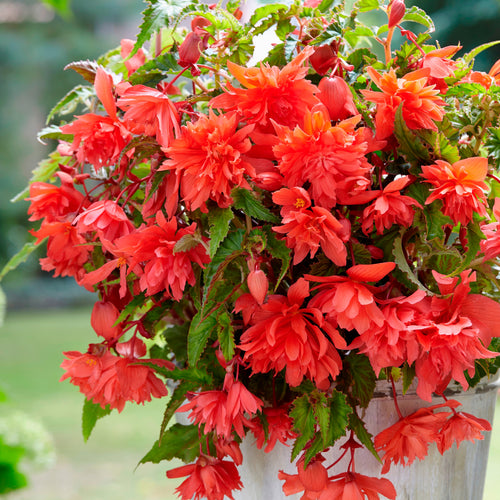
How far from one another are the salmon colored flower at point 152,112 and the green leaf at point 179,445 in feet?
0.80

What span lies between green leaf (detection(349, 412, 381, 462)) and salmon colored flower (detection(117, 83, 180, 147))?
23cm

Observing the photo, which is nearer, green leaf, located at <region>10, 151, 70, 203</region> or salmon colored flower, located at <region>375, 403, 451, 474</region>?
salmon colored flower, located at <region>375, 403, 451, 474</region>

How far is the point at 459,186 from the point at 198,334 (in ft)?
0.67

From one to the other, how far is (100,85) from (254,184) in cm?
14

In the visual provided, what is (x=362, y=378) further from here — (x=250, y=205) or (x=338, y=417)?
(x=250, y=205)

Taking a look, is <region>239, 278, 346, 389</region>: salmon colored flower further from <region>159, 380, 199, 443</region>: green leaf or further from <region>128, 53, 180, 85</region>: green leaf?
<region>128, 53, 180, 85</region>: green leaf

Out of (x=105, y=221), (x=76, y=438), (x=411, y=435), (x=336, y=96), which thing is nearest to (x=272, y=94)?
(x=336, y=96)

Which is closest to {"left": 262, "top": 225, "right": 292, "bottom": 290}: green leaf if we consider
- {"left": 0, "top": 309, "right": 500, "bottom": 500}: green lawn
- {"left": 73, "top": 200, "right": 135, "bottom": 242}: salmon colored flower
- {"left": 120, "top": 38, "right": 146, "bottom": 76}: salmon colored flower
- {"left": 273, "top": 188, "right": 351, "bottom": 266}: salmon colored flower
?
{"left": 273, "top": 188, "right": 351, "bottom": 266}: salmon colored flower

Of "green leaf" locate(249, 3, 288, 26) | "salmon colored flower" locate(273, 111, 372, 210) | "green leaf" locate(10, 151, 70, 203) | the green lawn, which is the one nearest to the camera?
"salmon colored flower" locate(273, 111, 372, 210)

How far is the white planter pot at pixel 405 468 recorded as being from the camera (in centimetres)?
48

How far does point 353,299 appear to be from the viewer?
39 cm

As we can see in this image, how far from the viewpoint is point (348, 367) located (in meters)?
0.46

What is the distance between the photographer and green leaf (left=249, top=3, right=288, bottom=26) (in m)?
0.49

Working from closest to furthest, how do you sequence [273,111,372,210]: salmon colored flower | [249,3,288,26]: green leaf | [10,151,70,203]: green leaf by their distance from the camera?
[273,111,372,210]: salmon colored flower → [249,3,288,26]: green leaf → [10,151,70,203]: green leaf
